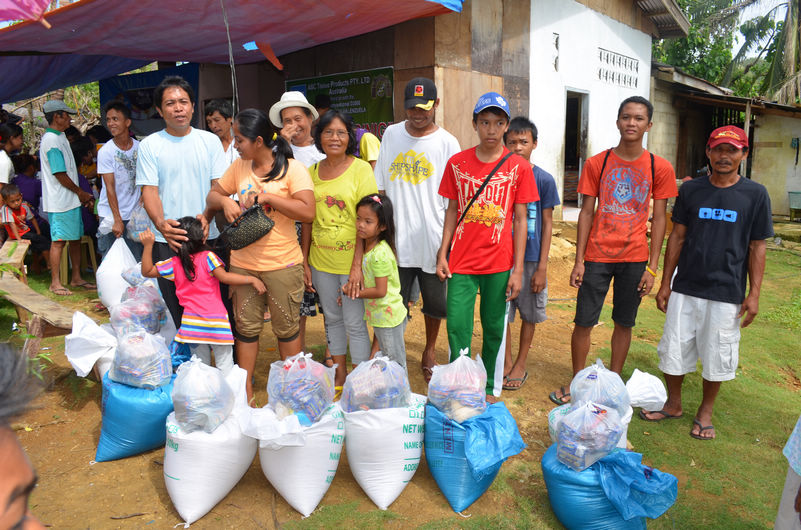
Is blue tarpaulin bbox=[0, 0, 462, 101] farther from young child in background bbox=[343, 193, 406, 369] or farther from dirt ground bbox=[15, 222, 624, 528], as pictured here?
dirt ground bbox=[15, 222, 624, 528]

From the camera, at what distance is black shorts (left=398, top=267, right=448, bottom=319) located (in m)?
3.72

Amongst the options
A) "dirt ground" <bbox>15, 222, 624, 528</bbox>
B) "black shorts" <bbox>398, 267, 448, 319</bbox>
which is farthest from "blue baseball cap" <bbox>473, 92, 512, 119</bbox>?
"dirt ground" <bbox>15, 222, 624, 528</bbox>

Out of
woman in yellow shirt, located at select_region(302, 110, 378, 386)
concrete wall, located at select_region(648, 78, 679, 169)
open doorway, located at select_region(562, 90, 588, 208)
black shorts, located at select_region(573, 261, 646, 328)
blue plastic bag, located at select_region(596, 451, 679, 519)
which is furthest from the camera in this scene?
concrete wall, located at select_region(648, 78, 679, 169)

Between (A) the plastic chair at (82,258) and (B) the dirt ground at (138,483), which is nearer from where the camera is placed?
(B) the dirt ground at (138,483)

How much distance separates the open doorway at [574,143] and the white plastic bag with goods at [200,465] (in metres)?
8.59

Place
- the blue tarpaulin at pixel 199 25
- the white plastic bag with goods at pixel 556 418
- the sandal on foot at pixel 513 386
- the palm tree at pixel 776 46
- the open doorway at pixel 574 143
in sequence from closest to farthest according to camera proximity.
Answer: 1. the white plastic bag with goods at pixel 556 418
2. the sandal on foot at pixel 513 386
3. the blue tarpaulin at pixel 199 25
4. the open doorway at pixel 574 143
5. the palm tree at pixel 776 46

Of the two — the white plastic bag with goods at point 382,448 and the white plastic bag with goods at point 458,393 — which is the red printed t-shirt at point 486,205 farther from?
the white plastic bag with goods at point 382,448

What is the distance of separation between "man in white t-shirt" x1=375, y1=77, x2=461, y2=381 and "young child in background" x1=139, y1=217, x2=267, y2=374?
100 cm

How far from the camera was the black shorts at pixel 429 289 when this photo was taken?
12.2 feet

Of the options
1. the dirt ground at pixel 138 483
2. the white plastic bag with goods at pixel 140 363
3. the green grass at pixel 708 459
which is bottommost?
the green grass at pixel 708 459

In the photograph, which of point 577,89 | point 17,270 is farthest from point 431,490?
point 577,89

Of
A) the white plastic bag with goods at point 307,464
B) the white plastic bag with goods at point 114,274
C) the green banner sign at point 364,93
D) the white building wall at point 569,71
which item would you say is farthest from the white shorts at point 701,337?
the white building wall at point 569,71

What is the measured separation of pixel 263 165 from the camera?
319 centimetres

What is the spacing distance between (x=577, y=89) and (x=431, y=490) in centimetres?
825
